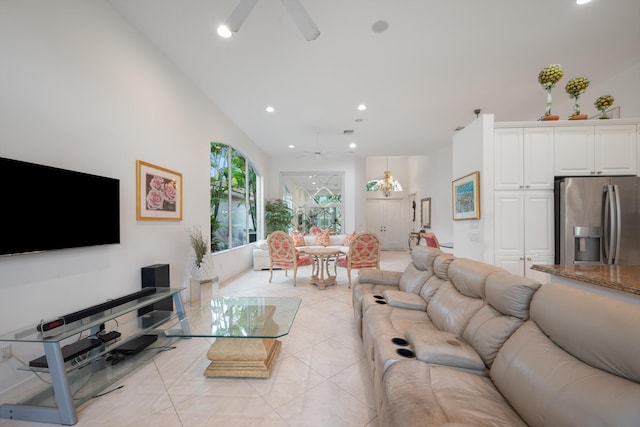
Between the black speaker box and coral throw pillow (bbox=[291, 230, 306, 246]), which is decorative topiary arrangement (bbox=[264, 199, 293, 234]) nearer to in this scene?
coral throw pillow (bbox=[291, 230, 306, 246])

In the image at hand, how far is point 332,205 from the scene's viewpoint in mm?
8523

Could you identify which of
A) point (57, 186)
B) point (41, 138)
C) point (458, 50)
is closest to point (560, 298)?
point (458, 50)

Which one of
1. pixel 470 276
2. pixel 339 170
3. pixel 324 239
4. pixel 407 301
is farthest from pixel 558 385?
pixel 339 170

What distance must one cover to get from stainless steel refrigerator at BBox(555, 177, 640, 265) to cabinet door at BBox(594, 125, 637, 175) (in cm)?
35

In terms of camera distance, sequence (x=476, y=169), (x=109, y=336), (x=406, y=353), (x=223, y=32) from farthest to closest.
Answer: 1. (x=476, y=169)
2. (x=223, y=32)
3. (x=109, y=336)
4. (x=406, y=353)

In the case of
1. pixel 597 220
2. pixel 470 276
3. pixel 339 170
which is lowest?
pixel 470 276

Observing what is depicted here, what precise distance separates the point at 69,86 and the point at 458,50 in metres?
3.91

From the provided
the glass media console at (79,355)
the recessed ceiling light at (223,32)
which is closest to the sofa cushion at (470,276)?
A: the glass media console at (79,355)

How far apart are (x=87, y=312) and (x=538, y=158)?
4552 mm

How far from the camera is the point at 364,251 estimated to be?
4.75 meters

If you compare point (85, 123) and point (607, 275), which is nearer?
point (607, 275)

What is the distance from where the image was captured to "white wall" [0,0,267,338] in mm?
1759

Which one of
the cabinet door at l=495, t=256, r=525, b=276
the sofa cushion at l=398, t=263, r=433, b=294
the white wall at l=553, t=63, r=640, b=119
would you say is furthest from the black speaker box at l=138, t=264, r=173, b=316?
the white wall at l=553, t=63, r=640, b=119

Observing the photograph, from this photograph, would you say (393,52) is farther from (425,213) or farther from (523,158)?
(425,213)
